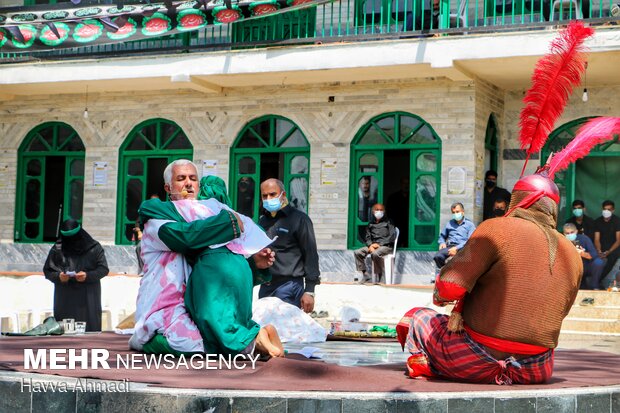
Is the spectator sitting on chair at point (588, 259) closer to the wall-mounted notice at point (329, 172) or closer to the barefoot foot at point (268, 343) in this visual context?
the wall-mounted notice at point (329, 172)

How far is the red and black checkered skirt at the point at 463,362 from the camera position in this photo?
5773 millimetres

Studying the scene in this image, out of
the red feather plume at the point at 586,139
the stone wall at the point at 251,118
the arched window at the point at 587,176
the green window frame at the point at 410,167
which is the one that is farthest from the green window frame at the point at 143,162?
the red feather plume at the point at 586,139

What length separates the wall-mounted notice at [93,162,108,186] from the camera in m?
19.3

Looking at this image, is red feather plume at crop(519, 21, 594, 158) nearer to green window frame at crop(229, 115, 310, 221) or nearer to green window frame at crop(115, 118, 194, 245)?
green window frame at crop(229, 115, 310, 221)

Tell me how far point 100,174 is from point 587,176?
358 inches

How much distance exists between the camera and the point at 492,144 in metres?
17.4

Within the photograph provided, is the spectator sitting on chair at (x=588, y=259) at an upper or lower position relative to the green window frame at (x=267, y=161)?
lower

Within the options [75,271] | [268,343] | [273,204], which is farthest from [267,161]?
[268,343]

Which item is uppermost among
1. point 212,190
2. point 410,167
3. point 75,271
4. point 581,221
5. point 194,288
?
point 410,167

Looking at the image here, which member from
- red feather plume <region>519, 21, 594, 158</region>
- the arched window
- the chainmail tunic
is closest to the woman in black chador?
red feather plume <region>519, 21, 594, 158</region>

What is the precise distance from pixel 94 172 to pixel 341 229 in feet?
17.1

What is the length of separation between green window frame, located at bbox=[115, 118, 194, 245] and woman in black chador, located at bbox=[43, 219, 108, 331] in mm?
8730

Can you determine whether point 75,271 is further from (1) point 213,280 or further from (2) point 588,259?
(2) point 588,259

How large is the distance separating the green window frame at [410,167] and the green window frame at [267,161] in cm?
95
